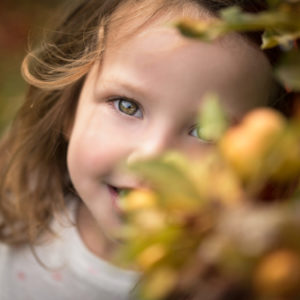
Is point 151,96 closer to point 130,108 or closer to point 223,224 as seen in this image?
point 130,108

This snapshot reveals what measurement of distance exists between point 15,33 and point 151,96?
2539 millimetres

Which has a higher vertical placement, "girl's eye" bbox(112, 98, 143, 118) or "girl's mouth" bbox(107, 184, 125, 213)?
"girl's eye" bbox(112, 98, 143, 118)

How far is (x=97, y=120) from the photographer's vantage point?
0.98m

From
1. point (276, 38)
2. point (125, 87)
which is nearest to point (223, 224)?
point (276, 38)

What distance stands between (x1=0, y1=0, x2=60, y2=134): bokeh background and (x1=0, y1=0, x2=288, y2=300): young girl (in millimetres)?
1256

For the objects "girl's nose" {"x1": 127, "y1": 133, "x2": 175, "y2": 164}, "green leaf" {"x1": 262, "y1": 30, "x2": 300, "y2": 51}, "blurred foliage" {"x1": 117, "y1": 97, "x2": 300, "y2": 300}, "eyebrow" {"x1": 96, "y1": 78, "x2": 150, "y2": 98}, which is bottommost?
"girl's nose" {"x1": 127, "y1": 133, "x2": 175, "y2": 164}

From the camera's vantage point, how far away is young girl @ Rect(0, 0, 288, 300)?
2.74ft

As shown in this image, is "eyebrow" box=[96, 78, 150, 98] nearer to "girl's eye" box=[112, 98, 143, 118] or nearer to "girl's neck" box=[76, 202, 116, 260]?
"girl's eye" box=[112, 98, 143, 118]

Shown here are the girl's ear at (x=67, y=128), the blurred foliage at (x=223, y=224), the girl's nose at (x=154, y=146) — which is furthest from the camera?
the girl's ear at (x=67, y=128)

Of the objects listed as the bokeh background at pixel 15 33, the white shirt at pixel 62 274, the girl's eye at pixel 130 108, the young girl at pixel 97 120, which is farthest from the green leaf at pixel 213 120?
the bokeh background at pixel 15 33

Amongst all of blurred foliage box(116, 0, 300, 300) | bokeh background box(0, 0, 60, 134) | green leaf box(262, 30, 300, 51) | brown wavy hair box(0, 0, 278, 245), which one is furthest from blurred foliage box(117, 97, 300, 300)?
bokeh background box(0, 0, 60, 134)

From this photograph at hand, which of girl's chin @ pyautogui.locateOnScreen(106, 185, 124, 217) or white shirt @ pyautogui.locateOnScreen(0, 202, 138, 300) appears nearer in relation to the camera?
girl's chin @ pyautogui.locateOnScreen(106, 185, 124, 217)

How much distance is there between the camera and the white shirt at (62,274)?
1198mm

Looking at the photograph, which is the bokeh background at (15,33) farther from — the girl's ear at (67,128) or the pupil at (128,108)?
the pupil at (128,108)
